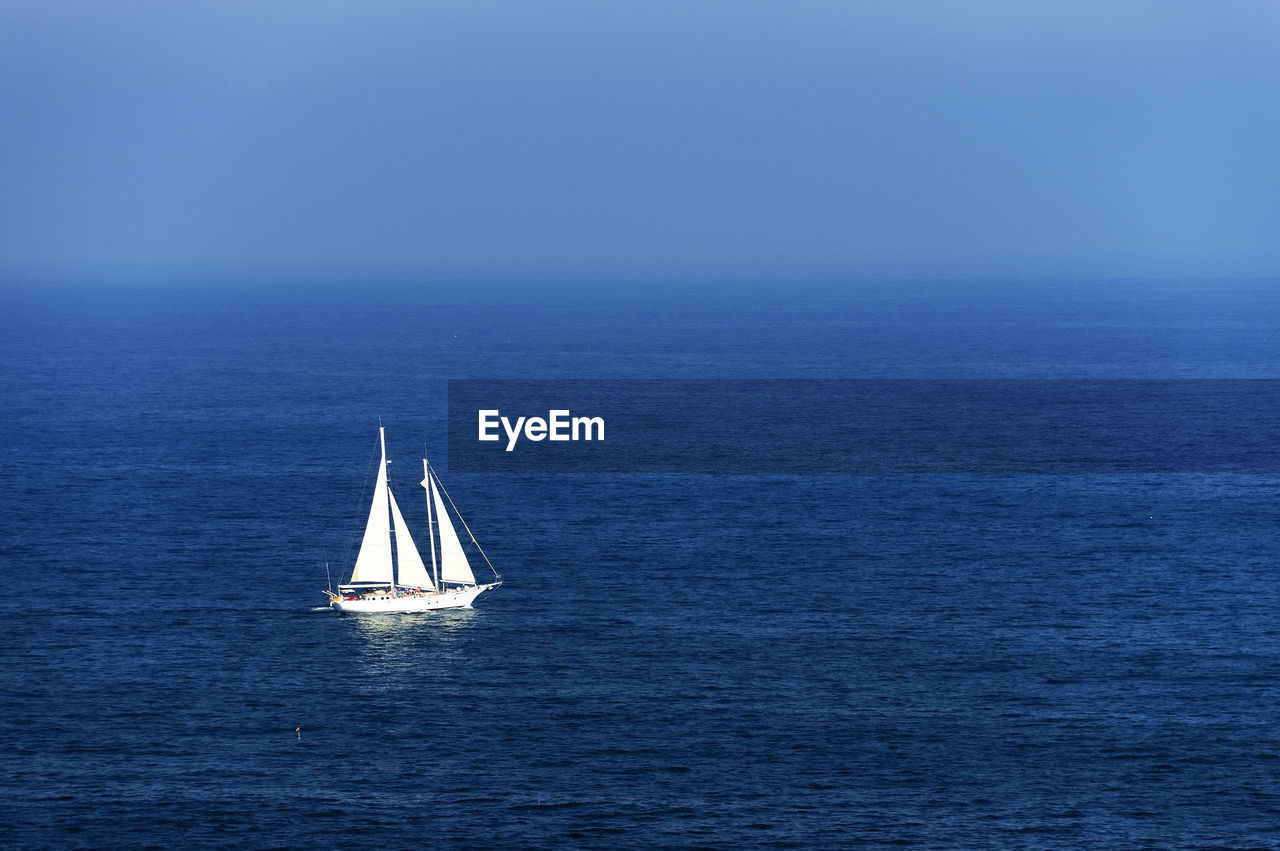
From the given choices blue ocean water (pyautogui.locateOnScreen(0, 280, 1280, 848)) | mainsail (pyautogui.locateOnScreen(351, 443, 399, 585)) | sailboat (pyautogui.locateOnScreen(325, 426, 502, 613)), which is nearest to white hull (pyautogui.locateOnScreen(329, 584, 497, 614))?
sailboat (pyautogui.locateOnScreen(325, 426, 502, 613))

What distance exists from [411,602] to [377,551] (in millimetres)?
4759

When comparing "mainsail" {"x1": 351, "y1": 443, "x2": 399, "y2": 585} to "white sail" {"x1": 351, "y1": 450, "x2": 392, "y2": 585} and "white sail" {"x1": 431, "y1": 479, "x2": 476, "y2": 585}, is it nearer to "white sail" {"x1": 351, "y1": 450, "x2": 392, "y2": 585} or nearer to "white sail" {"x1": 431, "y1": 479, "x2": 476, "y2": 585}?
"white sail" {"x1": 351, "y1": 450, "x2": 392, "y2": 585}

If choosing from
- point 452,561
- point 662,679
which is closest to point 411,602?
point 452,561

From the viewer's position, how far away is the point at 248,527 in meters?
145

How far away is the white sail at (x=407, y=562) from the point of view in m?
120

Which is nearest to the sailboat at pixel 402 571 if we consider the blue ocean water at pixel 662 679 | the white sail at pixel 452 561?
the white sail at pixel 452 561

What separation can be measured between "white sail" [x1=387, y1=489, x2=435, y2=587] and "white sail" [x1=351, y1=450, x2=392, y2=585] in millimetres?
816

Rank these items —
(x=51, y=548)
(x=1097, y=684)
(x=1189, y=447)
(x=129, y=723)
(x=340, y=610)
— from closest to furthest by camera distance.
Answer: (x=129, y=723), (x=1097, y=684), (x=340, y=610), (x=51, y=548), (x=1189, y=447)

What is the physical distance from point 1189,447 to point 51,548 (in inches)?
5168

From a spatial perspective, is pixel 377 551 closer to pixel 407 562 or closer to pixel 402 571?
pixel 402 571

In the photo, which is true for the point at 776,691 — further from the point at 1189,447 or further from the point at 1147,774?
the point at 1189,447

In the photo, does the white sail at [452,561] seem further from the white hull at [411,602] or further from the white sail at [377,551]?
the white sail at [377,551]

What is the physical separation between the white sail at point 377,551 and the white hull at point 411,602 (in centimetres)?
145

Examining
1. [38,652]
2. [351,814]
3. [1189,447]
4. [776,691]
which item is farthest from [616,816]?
[1189,447]
